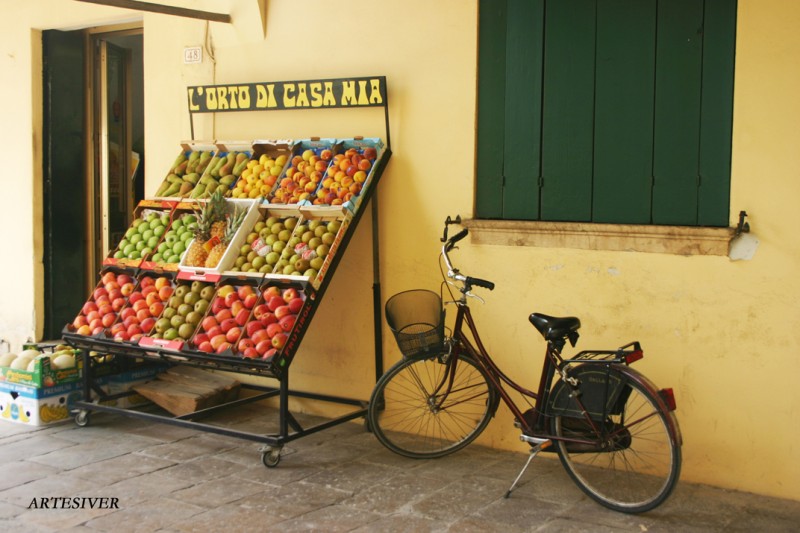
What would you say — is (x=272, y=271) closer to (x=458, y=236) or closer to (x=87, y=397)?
(x=458, y=236)

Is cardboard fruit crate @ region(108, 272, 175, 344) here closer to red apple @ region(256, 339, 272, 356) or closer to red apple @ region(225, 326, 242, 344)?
red apple @ region(225, 326, 242, 344)

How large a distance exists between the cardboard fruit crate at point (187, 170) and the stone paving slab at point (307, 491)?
5.59 ft

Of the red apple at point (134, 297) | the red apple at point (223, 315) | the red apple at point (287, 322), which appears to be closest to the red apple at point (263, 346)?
the red apple at point (287, 322)

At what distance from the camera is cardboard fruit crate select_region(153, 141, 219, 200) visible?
611 cm

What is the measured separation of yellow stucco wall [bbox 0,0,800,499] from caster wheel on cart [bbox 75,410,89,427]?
1.49m

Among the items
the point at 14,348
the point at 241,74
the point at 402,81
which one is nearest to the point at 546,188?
the point at 402,81

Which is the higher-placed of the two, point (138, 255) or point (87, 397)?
point (138, 255)

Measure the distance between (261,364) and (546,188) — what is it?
6.62 ft

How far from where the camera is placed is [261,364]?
483 centimetres

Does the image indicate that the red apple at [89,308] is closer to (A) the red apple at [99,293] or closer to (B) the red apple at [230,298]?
(A) the red apple at [99,293]

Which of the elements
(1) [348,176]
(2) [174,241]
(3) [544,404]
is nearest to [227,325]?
(2) [174,241]

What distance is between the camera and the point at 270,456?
5012mm

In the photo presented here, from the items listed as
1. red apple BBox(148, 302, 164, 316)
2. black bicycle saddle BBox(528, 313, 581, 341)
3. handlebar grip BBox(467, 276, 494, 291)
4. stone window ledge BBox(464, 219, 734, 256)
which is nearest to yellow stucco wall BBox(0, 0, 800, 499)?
stone window ledge BBox(464, 219, 734, 256)

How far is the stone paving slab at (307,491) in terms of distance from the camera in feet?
13.8
